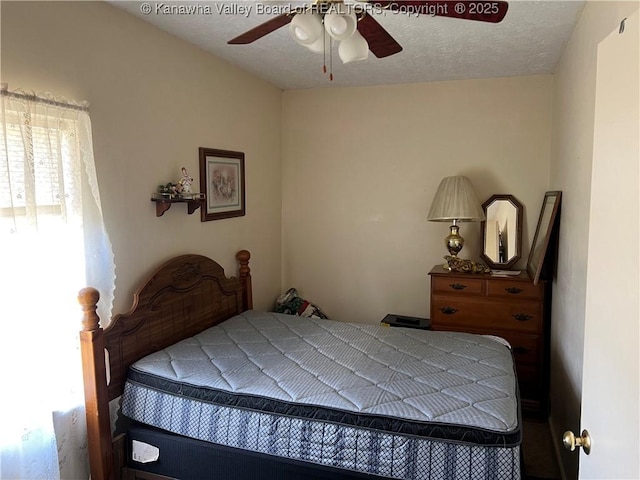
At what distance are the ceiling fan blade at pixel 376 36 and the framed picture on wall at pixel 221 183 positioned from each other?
1378mm

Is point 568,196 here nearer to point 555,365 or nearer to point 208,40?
point 555,365

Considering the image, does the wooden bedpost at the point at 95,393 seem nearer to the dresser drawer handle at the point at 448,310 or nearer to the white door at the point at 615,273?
the white door at the point at 615,273

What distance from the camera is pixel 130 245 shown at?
2.45 metres

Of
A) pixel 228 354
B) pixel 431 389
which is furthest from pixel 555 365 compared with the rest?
pixel 228 354

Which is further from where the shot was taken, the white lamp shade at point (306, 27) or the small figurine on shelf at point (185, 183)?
the small figurine on shelf at point (185, 183)

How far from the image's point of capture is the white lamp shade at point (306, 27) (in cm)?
156

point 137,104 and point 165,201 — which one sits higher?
point 137,104

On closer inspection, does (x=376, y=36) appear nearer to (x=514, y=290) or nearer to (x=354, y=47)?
(x=354, y=47)

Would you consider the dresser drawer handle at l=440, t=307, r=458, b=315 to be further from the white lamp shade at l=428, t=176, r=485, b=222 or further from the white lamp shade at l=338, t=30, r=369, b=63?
the white lamp shade at l=338, t=30, r=369, b=63

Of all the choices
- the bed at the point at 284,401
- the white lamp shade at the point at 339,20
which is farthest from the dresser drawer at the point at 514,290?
the white lamp shade at the point at 339,20

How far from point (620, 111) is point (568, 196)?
172 cm

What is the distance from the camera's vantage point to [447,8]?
172 centimetres

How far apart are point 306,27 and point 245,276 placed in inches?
85.9

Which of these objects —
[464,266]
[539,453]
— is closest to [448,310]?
[464,266]
